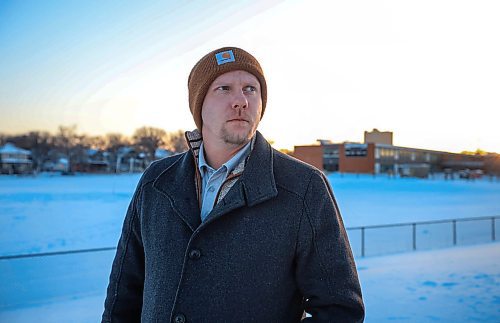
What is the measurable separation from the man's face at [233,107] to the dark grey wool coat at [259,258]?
19cm

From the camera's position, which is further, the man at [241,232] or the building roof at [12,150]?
the building roof at [12,150]

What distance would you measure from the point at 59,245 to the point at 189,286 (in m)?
13.1

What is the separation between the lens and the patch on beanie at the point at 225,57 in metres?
2.05

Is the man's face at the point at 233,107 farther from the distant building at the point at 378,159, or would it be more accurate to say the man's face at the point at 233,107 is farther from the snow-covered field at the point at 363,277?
the distant building at the point at 378,159

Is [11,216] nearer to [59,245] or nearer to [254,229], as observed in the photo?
[59,245]

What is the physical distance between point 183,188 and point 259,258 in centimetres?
57

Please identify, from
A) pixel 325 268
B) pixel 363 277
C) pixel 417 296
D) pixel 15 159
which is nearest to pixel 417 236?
pixel 363 277

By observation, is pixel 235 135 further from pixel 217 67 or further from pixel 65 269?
pixel 65 269

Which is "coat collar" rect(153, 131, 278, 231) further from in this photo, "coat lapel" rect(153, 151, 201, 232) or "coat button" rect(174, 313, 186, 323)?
"coat button" rect(174, 313, 186, 323)

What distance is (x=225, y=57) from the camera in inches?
81.3

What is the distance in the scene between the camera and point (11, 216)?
1948cm

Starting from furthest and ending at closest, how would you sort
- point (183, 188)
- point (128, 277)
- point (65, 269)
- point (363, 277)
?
point (65, 269) < point (363, 277) < point (128, 277) < point (183, 188)

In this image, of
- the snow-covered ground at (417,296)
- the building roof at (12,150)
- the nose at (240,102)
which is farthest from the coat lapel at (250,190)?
the building roof at (12,150)

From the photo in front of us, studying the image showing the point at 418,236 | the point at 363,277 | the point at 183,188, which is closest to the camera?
the point at 183,188
